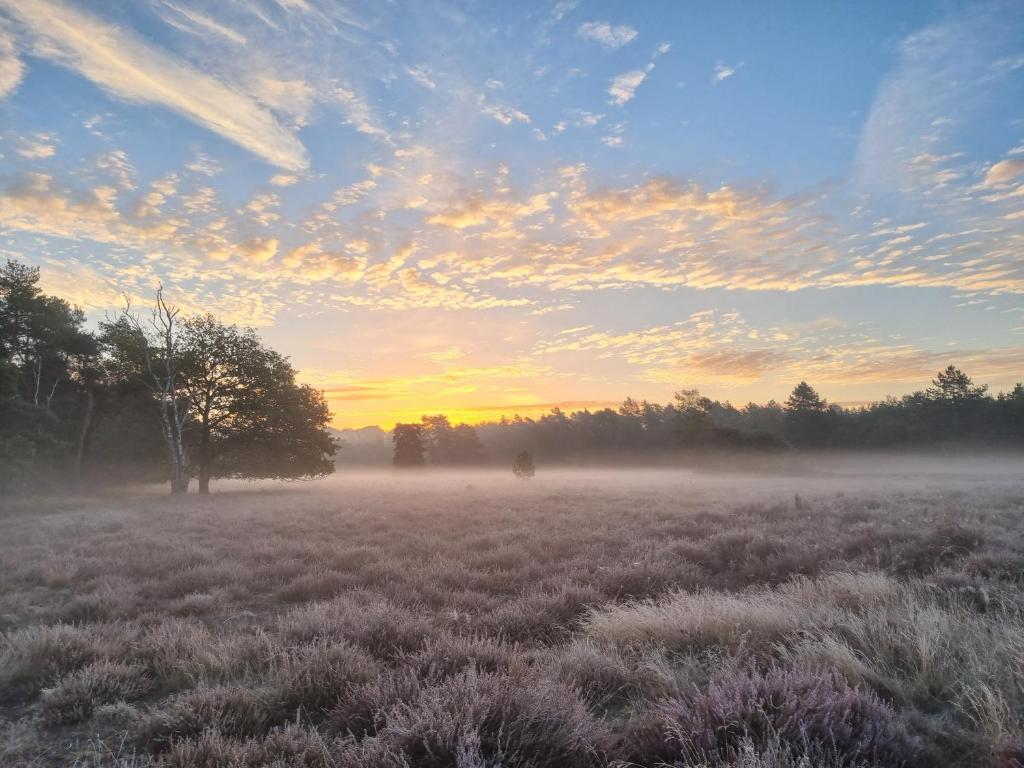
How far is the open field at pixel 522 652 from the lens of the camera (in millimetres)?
2980

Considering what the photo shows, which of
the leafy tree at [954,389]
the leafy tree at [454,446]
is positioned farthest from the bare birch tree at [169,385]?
the leafy tree at [954,389]

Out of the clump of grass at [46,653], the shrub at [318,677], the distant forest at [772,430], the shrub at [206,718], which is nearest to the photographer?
the shrub at [206,718]

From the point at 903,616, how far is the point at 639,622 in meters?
2.56

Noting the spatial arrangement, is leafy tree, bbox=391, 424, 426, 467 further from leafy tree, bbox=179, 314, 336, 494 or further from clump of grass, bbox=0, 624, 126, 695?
clump of grass, bbox=0, 624, 126, 695

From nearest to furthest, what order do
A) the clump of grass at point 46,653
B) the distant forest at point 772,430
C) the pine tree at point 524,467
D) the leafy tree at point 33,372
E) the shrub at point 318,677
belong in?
1. the shrub at point 318,677
2. the clump of grass at point 46,653
3. the leafy tree at point 33,372
4. the pine tree at point 524,467
5. the distant forest at point 772,430

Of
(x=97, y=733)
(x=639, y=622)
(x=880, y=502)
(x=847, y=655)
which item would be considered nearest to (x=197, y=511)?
(x=97, y=733)

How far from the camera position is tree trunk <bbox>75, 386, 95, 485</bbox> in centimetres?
2680

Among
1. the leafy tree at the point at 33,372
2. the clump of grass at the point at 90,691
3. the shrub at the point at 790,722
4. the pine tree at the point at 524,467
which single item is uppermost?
the leafy tree at the point at 33,372

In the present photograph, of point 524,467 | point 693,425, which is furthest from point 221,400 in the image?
point 693,425

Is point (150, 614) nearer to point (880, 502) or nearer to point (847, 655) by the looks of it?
point (847, 655)

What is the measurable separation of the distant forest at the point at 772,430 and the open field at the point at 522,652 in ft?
158

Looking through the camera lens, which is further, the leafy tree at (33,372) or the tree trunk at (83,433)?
the tree trunk at (83,433)

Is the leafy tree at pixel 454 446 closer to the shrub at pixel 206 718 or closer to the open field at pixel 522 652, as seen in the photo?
the open field at pixel 522 652

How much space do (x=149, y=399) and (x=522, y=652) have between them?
30698 millimetres
